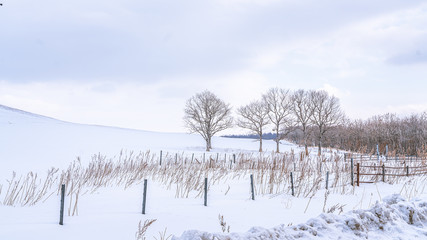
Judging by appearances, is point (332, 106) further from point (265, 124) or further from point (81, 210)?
point (81, 210)

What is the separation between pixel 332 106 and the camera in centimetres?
4297

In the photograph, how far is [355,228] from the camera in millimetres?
4254

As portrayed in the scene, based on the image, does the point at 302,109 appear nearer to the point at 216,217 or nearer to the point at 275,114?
the point at 275,114

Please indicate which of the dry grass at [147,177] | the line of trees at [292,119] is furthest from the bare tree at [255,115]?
the dry grass at [147,177]

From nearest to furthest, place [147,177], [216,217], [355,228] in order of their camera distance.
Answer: [355,228] < [216,217] < [147,177]

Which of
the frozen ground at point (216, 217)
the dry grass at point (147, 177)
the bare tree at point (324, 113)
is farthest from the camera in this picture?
the bare tree at point (324, 113)

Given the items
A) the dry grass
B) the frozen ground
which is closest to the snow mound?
the frozen ground

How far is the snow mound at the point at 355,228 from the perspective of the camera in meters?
3.63

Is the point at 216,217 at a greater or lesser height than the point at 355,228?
lesser

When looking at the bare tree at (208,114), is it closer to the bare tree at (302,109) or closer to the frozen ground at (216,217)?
the bare tree at (302,109)

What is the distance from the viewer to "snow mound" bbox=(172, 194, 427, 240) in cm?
363

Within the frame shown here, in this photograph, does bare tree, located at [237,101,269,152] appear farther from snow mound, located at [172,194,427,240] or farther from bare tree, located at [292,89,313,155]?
snow mound, located at [172,194,427,240]

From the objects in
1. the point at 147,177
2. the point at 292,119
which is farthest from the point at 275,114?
the point at 147,177

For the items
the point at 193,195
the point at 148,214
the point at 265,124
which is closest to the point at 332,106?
the point at 265,124
